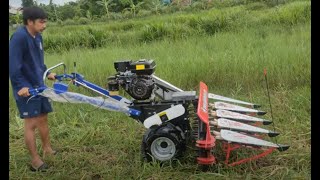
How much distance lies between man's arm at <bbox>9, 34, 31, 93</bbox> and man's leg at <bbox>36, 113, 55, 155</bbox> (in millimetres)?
466

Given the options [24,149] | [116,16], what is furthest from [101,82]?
[116,16]

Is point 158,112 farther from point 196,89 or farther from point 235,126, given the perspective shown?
point 196,89

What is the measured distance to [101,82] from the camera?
6660 millimetres

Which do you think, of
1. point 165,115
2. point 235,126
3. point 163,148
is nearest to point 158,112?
point 165,115

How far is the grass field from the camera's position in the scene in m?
3.72

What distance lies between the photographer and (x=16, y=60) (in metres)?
3.63

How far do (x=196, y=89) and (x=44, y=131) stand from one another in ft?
8.77

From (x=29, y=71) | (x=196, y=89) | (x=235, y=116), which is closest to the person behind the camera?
(x=29, y=71)

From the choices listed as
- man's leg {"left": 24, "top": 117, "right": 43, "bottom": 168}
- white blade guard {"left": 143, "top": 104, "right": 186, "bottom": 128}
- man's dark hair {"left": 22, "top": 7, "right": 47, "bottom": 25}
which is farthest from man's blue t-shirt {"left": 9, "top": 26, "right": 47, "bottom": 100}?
white blade guard {"left": 143, "top": 104, "right": 186, "bottom": 128}

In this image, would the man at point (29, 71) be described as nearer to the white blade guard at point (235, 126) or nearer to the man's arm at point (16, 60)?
the man's arm at point (16, 60)

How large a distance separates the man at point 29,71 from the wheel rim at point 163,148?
3.71ft

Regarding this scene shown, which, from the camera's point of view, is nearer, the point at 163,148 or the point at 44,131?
the point at 163,148

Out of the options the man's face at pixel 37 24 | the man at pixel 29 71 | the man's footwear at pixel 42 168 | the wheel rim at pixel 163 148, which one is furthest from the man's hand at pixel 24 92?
the wheel rim at pixel 163 148

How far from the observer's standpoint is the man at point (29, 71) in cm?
365
